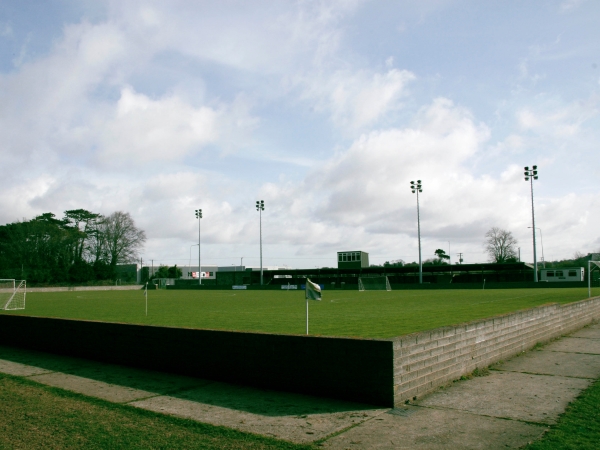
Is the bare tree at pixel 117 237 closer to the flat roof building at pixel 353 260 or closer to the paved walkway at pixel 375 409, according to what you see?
the flat roof building at pixel 353 260

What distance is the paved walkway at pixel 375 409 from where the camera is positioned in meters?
5.82

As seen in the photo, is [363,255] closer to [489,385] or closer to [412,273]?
[412,273]

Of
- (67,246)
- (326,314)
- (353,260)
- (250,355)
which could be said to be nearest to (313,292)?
(250,355)

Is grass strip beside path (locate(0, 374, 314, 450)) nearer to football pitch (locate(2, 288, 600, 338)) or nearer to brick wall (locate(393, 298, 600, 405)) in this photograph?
brick wall (locate(393, 298, 600, 405))

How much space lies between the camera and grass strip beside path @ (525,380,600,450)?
5363mm

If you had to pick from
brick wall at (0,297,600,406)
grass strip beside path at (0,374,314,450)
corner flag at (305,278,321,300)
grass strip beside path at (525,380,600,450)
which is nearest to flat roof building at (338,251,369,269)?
brick wall at (0,297,600,406)

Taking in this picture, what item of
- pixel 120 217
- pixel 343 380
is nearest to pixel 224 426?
pixel 343 380

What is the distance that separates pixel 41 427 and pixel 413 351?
5044mm

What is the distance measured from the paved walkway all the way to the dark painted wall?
0.75 ft

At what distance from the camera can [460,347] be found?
8766 millimetres

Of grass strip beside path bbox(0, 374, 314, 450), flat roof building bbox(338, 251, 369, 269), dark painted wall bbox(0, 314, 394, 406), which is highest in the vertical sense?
flat roof building bbox(338, 251, 369, 269)

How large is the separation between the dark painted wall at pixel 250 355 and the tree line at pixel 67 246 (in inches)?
3003

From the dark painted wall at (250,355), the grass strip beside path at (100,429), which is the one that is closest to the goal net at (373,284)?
the dark painted wall at (250,355)

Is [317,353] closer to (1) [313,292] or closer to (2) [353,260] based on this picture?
(1) [313,292]
